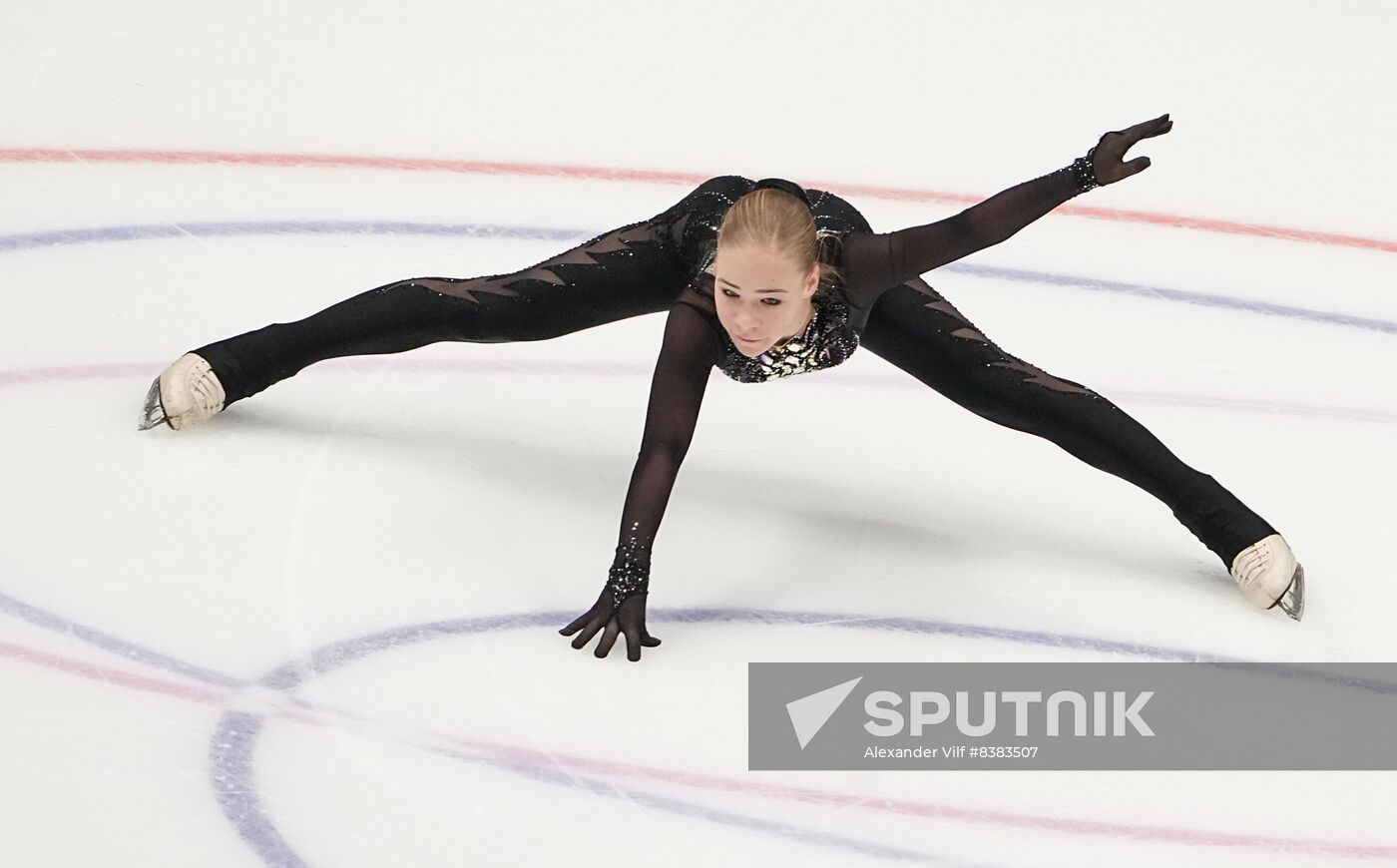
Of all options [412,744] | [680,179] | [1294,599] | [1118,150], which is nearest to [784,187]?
[1118,150]

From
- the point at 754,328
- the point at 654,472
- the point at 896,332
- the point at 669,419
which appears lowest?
the point at 654,472

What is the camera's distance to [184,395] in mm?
3809

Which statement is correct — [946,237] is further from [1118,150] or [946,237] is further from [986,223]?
[1118,150]

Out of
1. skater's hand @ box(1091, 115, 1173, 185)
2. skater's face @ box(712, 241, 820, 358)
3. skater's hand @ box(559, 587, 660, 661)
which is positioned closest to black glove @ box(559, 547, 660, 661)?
skater's hand @ box(559, 587, 660, 661)

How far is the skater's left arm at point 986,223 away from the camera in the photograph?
312 cm

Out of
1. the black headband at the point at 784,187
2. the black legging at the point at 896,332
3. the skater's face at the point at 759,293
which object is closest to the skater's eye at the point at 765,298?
the skater's face at the point at 759,293

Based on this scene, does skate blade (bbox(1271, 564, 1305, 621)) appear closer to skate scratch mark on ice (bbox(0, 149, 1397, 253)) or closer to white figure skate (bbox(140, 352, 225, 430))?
skate scratch mark on ice (bbox(0, 149, 1397, 253))

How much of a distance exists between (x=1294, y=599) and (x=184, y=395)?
2.19 metres

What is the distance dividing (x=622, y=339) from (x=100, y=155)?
157cm

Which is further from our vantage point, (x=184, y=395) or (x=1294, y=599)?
(x=184, y=395)

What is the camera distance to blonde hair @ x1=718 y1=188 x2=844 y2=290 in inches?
123

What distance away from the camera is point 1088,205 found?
211 inches

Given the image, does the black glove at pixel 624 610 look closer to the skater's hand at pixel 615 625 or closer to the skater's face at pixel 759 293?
the skater's hand at pixel 615 625

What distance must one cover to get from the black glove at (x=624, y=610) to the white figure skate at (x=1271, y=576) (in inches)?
45.1
